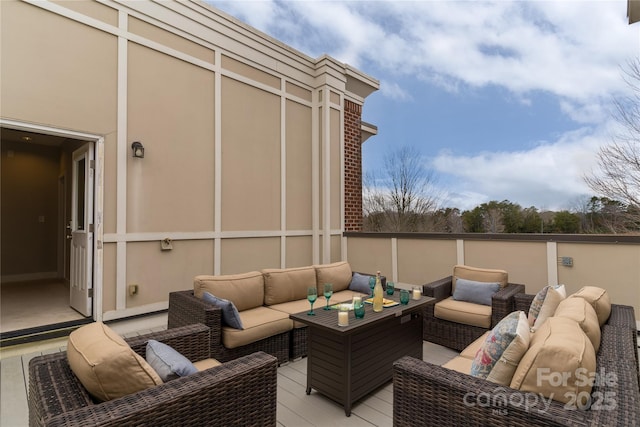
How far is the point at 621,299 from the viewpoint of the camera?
11.8 ft

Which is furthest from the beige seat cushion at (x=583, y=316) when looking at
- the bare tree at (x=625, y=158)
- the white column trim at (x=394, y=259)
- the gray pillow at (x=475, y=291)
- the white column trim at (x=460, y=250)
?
the bare tree at (x=625, y=158)

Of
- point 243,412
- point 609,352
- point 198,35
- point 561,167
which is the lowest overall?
point 243,412

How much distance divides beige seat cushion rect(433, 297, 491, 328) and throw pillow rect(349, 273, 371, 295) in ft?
3.06

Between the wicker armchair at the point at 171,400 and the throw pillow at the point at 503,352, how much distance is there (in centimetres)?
104

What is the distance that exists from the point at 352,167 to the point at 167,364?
19.2ft

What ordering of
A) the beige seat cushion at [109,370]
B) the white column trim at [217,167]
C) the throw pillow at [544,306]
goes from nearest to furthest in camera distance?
the beige seat cushion at [109,370]
the throw pillow at [544,306]
the white column trim at [217,167]

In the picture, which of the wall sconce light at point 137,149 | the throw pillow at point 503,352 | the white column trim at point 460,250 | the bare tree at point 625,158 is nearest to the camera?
the throw pillow at point 503,352

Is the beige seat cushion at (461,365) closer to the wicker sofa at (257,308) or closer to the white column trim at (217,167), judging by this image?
the wicker sofa at (257,308)

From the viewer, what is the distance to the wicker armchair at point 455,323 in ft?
10.1

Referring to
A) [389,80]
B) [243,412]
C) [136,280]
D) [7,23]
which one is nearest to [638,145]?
[389,80]

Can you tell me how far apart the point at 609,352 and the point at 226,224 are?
4.56 m

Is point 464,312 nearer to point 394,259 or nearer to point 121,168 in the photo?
point 394,259

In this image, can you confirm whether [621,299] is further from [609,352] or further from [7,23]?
[7,23]

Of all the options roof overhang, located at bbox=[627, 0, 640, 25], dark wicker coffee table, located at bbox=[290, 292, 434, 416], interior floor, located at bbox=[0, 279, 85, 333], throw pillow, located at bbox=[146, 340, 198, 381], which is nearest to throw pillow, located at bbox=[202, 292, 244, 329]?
dark wicker coffee table, located at bbox=[290, 292, 434, 416]
